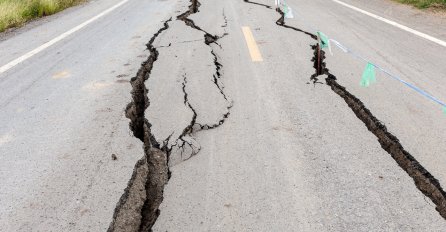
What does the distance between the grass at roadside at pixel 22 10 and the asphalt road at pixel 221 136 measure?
240 cm

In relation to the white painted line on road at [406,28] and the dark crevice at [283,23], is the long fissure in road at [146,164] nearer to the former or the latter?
the dark crevice at [283,23]

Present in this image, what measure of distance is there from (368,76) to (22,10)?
8.00 meters

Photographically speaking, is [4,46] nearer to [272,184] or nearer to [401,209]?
[272,184]

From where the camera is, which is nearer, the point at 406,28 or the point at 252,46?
the point at 252,46

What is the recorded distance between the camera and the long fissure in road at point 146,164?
2.26 m

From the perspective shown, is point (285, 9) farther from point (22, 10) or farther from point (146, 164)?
point (146, 164)

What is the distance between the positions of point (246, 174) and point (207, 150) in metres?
0.44

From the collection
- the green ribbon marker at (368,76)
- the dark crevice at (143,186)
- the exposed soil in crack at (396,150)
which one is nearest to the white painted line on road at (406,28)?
the green ribbon marker at (368,76)

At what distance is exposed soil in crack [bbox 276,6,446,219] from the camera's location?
238 centimetres

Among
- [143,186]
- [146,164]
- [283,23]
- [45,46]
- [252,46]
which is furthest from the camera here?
[283,23]

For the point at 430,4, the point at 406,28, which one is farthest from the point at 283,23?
the point at 430,4

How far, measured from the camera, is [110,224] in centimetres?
221

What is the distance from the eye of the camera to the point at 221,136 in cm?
316

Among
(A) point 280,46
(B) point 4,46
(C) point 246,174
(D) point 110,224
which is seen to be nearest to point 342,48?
(A) point 280,46
